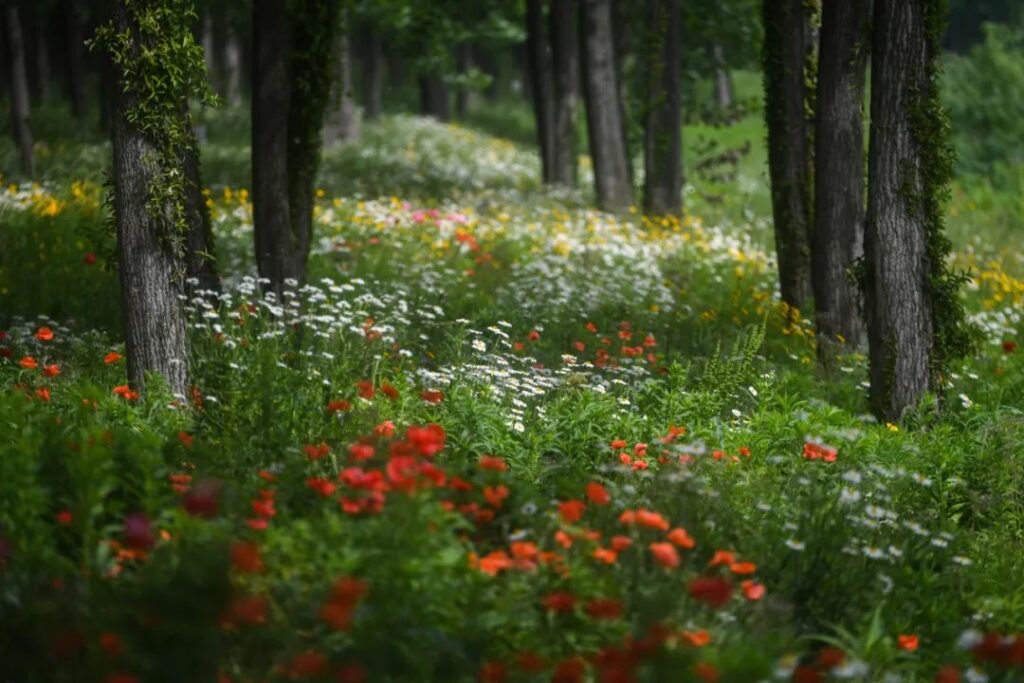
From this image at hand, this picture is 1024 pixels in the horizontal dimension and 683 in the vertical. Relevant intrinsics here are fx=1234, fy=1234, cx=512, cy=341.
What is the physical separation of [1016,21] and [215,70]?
104ft

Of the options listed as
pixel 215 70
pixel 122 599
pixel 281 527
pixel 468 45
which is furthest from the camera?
pixel 468 45

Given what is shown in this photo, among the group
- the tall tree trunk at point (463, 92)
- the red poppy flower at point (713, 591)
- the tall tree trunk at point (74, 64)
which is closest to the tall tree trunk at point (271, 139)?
the red poppy flower at point (713, 591)

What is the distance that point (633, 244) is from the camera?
48.7 ft

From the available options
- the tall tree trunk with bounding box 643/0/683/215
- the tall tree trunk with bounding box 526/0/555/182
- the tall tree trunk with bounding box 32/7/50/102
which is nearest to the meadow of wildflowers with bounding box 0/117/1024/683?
the tall tree trunk with bounding box 643/0/683/215

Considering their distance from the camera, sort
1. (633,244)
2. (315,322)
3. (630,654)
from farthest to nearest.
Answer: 1. (633,244)
2. (315,322)
3. (630,654)

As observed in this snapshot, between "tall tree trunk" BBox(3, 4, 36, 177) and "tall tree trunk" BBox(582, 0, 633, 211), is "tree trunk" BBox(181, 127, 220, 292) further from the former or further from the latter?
"tall tree trunk" BBox(582, 0, 633, 211)

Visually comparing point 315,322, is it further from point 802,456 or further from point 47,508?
point 47,508

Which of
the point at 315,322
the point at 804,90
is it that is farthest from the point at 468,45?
the point at 315,322

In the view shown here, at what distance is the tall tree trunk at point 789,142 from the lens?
11.4m

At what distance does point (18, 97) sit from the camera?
17.4 m

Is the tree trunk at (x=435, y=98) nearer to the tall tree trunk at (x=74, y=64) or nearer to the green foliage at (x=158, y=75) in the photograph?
the tall tree trunk at (x=74, y=64)

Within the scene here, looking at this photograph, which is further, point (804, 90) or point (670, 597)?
point (804, 90)

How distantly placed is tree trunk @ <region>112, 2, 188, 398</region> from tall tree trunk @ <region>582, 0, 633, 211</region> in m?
11.5

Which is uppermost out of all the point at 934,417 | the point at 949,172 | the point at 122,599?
the point at 949,172
